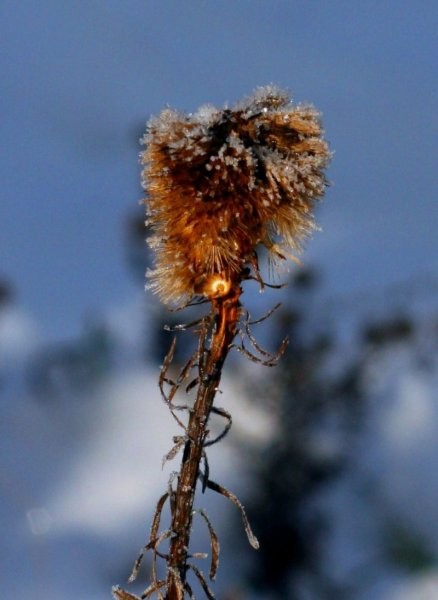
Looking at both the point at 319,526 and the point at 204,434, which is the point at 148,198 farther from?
the point at 319,526

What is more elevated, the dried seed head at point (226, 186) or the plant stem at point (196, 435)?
the dried seed head at point (226, 186)

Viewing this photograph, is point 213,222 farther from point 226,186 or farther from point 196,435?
point 196,435

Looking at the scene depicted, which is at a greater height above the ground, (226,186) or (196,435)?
(226,186)

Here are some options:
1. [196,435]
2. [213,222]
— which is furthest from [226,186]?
[196,435]

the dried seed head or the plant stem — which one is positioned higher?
the dried seed head
